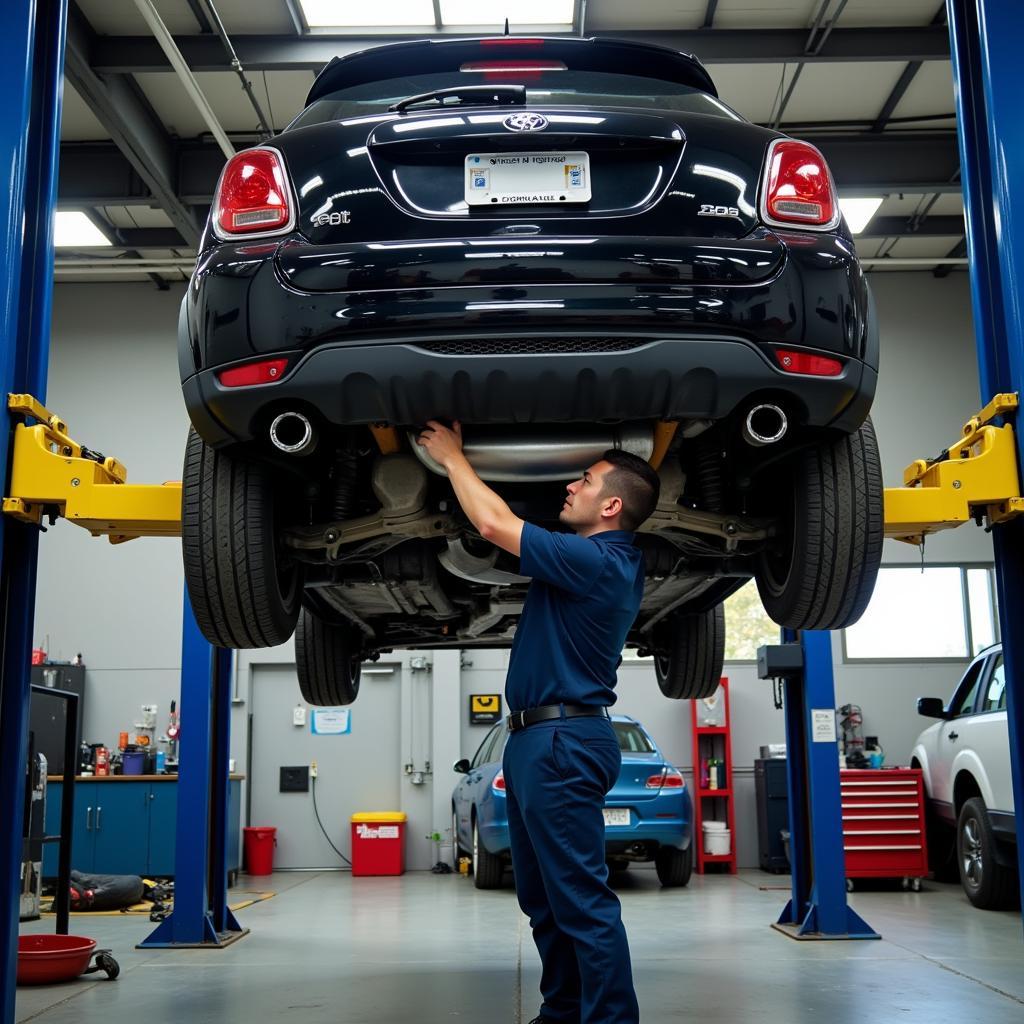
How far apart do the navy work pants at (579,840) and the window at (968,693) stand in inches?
213

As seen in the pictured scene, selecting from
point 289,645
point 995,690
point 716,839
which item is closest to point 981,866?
point 995,690

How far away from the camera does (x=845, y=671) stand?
35.7ft

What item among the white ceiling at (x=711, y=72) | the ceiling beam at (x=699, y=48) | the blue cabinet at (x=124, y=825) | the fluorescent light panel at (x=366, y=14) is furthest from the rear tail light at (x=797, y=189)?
the blue cabinet at (x=124, y=825)

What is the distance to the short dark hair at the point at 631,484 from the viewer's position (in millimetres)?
2391

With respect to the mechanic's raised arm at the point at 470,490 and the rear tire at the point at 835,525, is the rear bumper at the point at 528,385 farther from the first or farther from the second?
the rear tire at the point at 835,525

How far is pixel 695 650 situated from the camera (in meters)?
4.65

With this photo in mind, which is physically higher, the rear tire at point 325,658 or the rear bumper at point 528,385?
the rear bumper at point 528,385

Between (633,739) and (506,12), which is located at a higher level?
(506,12)

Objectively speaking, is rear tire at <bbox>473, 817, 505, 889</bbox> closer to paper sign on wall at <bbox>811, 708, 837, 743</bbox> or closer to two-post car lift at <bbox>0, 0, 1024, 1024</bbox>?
paper sign on wall at <bbox>811, 708, 837, 743</bbox>

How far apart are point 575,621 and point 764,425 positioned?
0.71 m

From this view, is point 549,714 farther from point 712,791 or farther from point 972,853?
point 712,791

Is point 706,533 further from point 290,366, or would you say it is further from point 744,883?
point 744,883

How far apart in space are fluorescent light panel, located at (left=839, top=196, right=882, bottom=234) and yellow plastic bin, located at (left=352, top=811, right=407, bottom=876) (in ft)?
23.4

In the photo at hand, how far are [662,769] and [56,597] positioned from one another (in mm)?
6818
